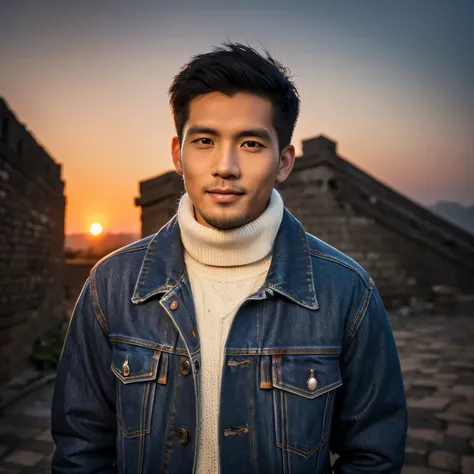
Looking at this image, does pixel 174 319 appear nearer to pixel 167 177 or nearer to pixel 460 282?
pixel 167 177

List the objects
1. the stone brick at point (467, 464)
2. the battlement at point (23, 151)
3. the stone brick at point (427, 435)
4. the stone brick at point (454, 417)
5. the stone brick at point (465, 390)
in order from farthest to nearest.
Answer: the battlement at point (23, 151) < the stone brick at point (465, 390) < the stone brick at point (454, 417) < the stone brick at point (427, 435) < the stone brick at point (467, 464)

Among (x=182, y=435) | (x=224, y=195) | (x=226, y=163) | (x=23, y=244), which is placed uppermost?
(x=23, y=244)

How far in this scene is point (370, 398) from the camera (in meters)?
1.54

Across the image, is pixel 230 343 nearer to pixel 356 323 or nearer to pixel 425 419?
pixel 356 323

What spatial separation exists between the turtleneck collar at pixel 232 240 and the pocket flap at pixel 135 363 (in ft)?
1.30

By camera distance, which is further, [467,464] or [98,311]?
[467,464]

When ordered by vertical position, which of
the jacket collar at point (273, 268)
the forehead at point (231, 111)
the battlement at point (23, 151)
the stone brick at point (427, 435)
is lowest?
the stone brick at point (427, 435)

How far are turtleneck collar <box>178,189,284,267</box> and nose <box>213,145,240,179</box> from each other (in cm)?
22

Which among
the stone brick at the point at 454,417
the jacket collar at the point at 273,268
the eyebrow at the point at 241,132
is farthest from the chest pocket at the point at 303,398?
the stone brick at the point at 454,417

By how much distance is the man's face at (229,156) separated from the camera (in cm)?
152

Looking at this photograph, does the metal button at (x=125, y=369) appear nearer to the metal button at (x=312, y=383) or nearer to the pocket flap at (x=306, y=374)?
the pocket flap at (x=306, y=374)

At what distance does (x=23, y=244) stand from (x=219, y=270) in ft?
23.2

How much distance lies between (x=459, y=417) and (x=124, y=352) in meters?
4.94

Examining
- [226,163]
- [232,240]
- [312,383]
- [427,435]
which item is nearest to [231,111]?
[226,163]
